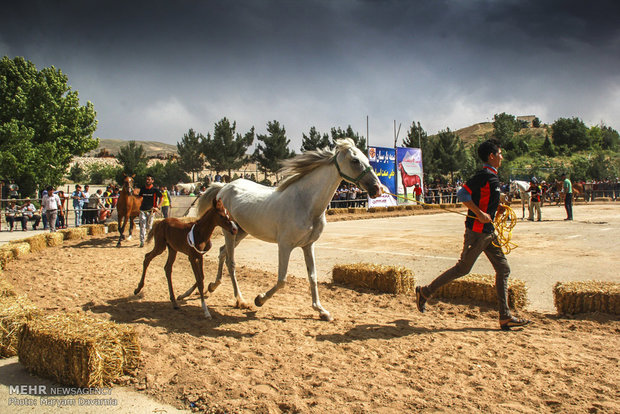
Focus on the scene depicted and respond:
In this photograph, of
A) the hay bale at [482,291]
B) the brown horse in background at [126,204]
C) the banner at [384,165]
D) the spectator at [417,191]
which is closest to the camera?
the hay bale at [482,291]

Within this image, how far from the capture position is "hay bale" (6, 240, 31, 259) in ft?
33.1

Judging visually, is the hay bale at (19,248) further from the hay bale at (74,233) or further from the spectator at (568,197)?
the spectator at (568,197)

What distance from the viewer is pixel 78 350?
11.6 feet

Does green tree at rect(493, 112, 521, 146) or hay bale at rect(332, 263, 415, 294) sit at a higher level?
green tree at rect(493, 112, 521, 146)

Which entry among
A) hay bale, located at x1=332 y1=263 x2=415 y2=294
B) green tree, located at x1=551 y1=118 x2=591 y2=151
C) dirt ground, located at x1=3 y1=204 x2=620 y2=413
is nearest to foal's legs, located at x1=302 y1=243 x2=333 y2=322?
dirt ground, located at x1=3 y1=204 x2=620 y2=413

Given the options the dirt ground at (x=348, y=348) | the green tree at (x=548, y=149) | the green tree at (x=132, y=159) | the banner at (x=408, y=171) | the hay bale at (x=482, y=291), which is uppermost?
the green tree at (x=548, y=149)

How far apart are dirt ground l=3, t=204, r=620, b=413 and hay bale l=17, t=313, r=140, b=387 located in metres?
0.24

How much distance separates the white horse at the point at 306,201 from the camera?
525cm

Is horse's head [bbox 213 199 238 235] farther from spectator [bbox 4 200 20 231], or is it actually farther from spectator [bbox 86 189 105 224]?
spectator [bbox 4 200 20 231]

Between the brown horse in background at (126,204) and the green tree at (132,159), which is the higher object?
the green tree at (132,159)

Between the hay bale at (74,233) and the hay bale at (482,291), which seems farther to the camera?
the hay bale at (74,233)

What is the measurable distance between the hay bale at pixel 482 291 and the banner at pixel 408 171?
22.7 meters

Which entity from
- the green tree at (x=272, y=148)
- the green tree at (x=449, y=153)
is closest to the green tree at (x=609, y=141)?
the green tree at (x=449, y=153)

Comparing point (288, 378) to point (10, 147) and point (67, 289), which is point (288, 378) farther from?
point (10, 147)
